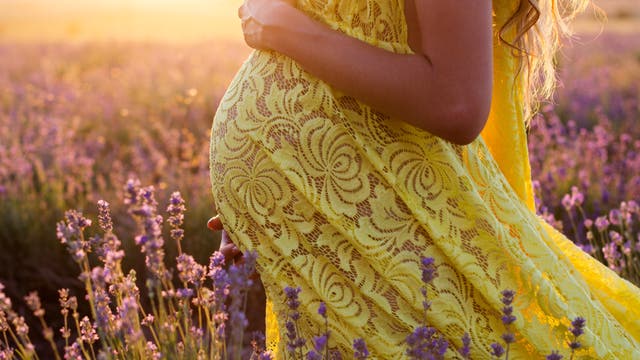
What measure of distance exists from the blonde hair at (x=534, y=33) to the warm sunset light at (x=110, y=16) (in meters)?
28.3

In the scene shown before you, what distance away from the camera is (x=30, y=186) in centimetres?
504

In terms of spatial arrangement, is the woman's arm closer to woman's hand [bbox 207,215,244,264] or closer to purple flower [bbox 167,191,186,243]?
purple flower [bbox 167,191,186,243]

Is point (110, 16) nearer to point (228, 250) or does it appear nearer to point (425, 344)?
point (228, 250)

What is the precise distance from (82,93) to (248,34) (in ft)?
23.7

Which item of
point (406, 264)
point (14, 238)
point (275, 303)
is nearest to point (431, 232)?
point (406, 264)

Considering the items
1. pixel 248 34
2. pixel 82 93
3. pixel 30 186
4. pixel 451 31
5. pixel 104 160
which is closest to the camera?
pixel 451 31

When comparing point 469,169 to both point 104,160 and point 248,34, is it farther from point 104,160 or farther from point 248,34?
point 104,160

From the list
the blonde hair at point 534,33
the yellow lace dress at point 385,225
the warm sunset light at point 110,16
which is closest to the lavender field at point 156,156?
the blonde hair at point 534,33

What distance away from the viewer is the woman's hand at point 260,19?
5.15 feet

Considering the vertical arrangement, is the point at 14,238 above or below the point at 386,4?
below

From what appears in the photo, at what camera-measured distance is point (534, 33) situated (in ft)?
5.92

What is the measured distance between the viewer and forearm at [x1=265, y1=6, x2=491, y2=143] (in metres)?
1.40

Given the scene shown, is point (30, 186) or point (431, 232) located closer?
point (431, 232)

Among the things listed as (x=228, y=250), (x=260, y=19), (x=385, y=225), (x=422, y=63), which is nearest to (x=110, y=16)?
(x=228, y=250)
